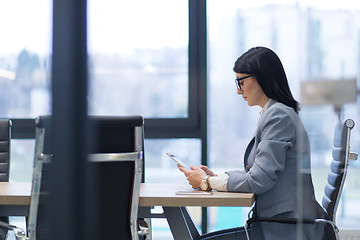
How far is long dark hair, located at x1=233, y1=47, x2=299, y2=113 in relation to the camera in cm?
180

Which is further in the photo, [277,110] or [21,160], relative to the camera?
[21,160]

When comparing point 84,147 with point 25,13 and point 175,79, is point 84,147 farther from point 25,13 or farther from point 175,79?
point 175,79

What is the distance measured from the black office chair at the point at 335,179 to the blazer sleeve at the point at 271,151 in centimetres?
13

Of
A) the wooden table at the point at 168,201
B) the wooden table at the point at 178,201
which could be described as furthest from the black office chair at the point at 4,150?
the wooden table at the point at 178,201

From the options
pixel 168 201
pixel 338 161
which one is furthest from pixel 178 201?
pixel 338 161

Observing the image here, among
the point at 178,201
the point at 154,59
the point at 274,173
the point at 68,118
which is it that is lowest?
the point at 178,201

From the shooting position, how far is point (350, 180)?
1.47 m

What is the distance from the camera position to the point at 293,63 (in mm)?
922

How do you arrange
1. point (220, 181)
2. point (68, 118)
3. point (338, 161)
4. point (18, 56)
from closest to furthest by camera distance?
1. point (68, 118)
2. point (338, 161)
3. point (220, 181)
4. point (18, 56)

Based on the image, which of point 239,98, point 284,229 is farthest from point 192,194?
point 239,98

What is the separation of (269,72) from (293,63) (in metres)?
0.89

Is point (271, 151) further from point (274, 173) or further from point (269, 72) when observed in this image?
point (269, 72)

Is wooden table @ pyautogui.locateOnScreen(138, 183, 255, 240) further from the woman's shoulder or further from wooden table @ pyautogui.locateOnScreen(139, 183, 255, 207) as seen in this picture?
the woman's shoulder

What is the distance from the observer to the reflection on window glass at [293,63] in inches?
29.3
